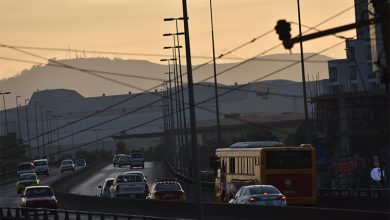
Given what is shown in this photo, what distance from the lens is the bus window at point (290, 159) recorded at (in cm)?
5494

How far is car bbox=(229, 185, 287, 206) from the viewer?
47.3 m

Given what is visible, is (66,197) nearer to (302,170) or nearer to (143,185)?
(143,185)

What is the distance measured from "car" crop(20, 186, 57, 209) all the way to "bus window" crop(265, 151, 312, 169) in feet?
54.8

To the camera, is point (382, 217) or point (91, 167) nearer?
point (382, 217)

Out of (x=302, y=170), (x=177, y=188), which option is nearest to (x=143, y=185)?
(x=177, y=188)

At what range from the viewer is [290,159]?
55062 mm

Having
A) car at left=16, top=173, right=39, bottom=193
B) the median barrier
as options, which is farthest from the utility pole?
car at left=16, top=173, right=39, bottom=193

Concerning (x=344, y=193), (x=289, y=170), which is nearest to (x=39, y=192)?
(x=344, y=193)

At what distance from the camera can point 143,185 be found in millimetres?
72250

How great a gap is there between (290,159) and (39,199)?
18194mm

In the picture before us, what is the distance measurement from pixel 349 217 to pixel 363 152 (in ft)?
218

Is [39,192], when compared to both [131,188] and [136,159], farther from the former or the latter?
[136,159]

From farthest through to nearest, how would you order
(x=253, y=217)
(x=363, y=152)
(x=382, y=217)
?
(x=363, y=152) < (x=253, y=217) < (x=382, y=217)

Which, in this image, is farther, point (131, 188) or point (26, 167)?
point (26, 167)
